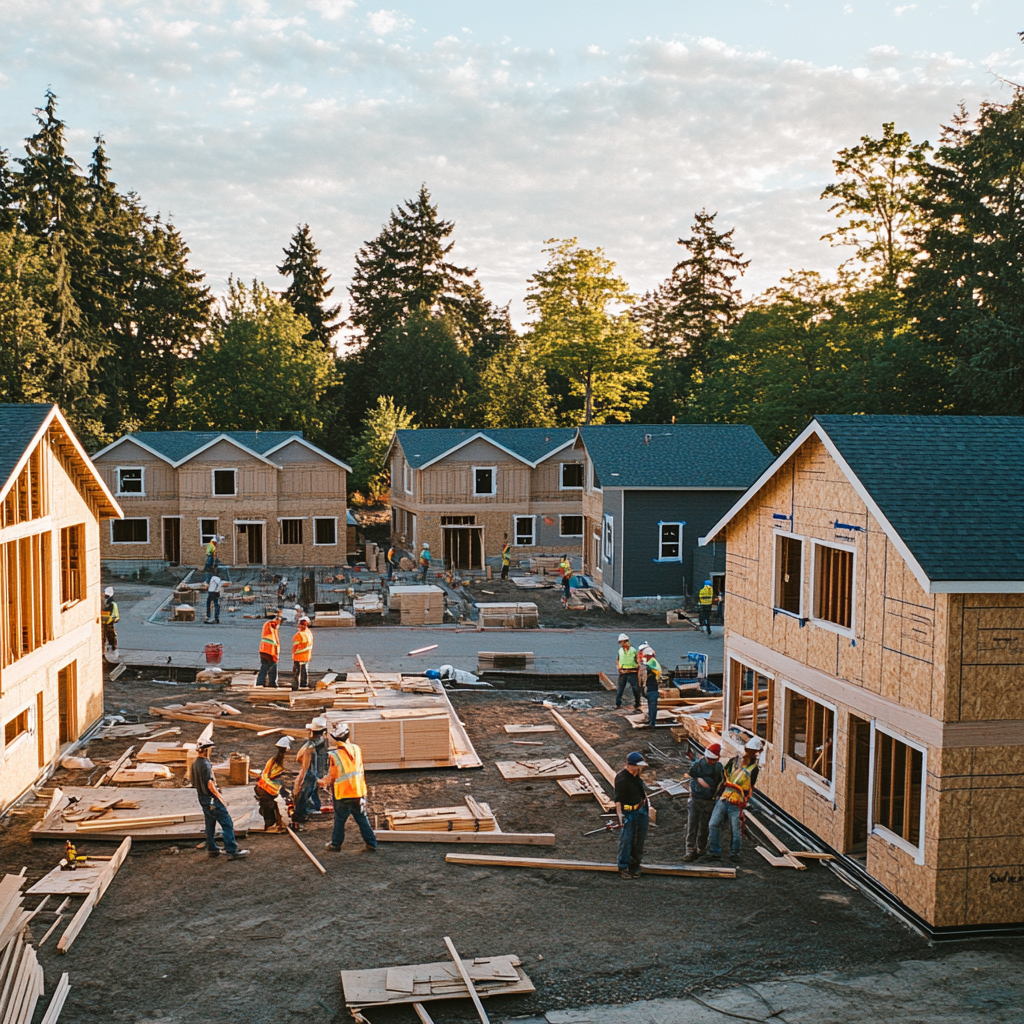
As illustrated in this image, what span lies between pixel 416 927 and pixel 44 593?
34.2 feet

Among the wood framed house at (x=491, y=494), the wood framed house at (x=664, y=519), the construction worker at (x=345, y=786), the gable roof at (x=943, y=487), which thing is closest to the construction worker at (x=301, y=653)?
the construction worker at (x=345, y=786)

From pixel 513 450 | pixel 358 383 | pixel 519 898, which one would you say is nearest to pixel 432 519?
pixel 513 450

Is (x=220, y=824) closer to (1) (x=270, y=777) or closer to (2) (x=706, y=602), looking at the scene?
(1) (x=270, y=777)

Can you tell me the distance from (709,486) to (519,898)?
25865mm

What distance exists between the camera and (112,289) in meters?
64.4

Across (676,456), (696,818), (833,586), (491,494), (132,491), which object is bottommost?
(696,818)

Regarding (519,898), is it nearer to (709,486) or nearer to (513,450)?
(709,486)

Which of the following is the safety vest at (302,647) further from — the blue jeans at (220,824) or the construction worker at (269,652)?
the blue jeans at (220,824)

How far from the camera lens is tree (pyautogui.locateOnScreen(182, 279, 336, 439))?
63219 mm

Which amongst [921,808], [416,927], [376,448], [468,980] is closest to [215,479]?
[376,448]

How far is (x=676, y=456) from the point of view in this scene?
3853 cm

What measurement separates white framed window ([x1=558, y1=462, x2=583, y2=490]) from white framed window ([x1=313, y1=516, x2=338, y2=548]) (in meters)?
11.7

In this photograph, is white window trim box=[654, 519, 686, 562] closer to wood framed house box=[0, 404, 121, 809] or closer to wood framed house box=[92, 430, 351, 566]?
wood framed house box=[92, 430, 351, 566]

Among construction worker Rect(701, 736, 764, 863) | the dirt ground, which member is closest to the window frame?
the dirt ground
